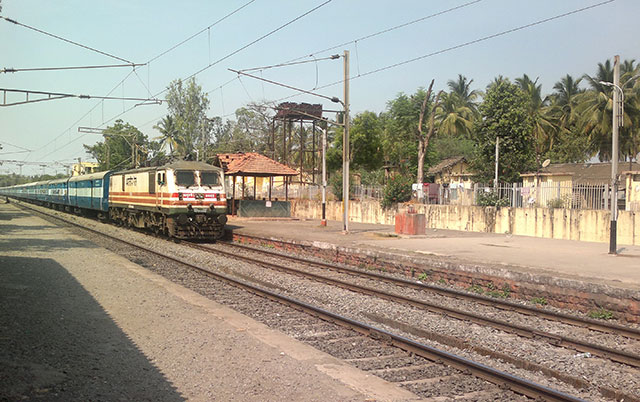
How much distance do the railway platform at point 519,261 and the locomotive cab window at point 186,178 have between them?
11.3 feet

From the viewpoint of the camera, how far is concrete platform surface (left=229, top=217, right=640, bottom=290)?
38.8 feet

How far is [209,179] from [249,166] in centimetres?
1079

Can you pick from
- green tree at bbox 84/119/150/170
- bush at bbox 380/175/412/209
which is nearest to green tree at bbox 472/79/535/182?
bush at bbox 380/175/412/209

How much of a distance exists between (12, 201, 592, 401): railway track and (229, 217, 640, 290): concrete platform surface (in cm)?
529

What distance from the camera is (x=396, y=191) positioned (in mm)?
30203

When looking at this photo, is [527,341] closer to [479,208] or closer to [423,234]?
[423,234]

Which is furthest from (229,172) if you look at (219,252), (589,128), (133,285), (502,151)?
(589,128)

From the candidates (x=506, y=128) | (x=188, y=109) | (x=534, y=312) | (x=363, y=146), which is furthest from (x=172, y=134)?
(x=534, y=312)

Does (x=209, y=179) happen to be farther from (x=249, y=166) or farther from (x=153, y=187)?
(x=249, y=166)

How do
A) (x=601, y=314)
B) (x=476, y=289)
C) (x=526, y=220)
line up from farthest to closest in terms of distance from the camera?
(x=526, y=220), (x=476, y=289), (x=601, y=314)

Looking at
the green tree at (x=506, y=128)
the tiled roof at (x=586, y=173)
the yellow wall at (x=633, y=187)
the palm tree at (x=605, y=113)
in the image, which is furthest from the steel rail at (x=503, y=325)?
the palm tree at (x=605, y=113)

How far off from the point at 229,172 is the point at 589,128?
33530mm

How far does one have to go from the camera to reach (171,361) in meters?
6.25

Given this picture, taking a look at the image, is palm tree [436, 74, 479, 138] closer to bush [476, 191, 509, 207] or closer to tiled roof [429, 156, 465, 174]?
tiled roof [429, 156, 465, 174]
